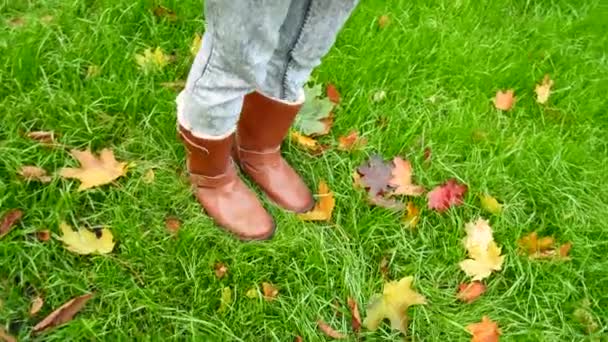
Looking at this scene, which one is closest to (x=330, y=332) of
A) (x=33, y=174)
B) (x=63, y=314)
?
(x=63, y=314)

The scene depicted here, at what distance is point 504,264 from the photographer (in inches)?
76.6

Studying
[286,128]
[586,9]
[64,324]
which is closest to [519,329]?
[286,128]

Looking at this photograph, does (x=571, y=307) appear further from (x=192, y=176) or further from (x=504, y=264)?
(x=192, y=176)

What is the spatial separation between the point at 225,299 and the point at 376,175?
0.60m

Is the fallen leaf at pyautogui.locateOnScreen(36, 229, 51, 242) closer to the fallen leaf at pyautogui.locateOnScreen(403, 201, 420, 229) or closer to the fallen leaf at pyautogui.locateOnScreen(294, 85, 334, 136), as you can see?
the fallen leaf at pyautogui.locateOnScreen(294, 85, 334, 136)

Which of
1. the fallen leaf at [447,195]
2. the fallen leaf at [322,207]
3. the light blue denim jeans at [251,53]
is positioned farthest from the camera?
→ the fallen leaf at [447,195]

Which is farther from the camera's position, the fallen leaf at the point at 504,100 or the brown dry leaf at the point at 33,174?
the fallen leaf at the point at 504,100

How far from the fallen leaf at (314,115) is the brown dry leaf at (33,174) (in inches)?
27.6

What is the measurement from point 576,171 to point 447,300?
681 millimetres

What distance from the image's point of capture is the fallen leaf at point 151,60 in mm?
2123

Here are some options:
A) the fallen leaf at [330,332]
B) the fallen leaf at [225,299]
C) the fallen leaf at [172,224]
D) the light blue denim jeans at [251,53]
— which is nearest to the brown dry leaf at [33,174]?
the fallen leaf at [172,224]

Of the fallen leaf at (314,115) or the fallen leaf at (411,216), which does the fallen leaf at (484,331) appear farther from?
the fallen leaf at (314,115)

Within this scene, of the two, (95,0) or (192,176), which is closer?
(192,176)

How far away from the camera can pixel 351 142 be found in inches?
83.4
